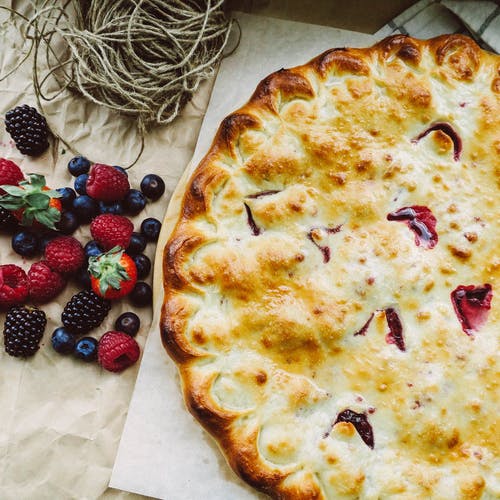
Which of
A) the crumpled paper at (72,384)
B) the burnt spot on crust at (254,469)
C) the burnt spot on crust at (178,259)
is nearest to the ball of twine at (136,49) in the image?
the crumpled paper at (72,384)

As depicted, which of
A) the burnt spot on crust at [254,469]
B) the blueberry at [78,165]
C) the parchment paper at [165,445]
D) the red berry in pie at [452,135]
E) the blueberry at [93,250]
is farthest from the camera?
the blueberry at [78,165]

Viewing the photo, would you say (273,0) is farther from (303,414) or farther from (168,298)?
(303,414)

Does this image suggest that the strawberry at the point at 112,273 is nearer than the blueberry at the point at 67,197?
Yes

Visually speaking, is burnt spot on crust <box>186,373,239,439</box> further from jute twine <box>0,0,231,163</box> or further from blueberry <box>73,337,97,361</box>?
jute twine <box>0,0,231,163</box>

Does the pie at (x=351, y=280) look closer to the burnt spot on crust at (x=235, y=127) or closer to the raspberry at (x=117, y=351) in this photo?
the burnt spot on crust at (x=235, y=127)

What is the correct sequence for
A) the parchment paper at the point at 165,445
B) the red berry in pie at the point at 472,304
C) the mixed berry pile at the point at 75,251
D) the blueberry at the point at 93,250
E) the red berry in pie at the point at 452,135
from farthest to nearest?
the blueberry at the point at 93,250, the mixed berry pile at the point at 75,251, the parchment paper at the point at 165,445, the red berry in pie at the point at 452,135, the red berry in pie at the point at 472,304

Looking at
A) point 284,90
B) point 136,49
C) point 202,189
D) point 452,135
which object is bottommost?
point 202,189

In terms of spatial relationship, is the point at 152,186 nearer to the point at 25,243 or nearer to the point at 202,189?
the point at 202,189

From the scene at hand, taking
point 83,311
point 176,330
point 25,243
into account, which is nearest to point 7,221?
point 25,243
